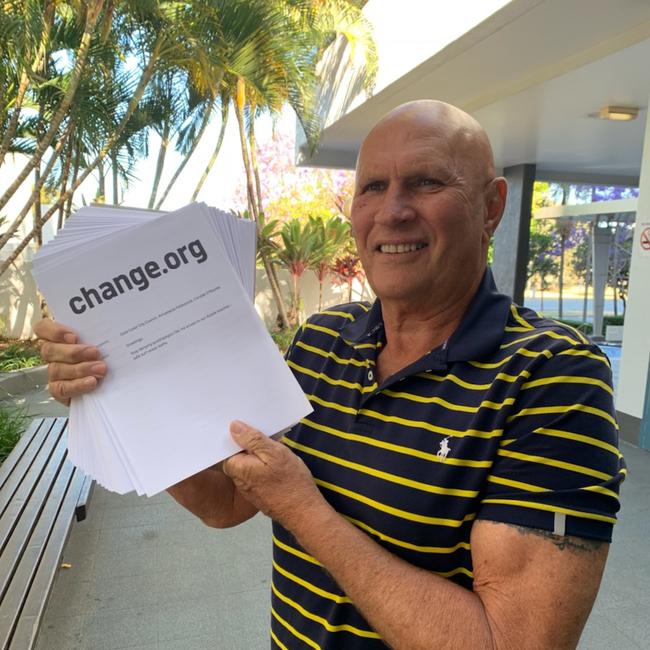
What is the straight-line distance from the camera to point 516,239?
10.5 meters

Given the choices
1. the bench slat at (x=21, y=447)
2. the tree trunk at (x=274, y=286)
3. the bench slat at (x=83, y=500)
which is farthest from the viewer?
the tree trunk at (x=274, y=286)

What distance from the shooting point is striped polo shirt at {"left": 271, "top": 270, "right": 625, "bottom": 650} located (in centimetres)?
84

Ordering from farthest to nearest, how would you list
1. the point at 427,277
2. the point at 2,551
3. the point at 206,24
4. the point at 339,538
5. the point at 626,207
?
the point at 626,207
the point at 206,24
the point at 2,551
the point at 427,277
the point at 339,538

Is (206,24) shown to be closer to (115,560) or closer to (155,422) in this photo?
(115,560)

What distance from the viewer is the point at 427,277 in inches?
43.4

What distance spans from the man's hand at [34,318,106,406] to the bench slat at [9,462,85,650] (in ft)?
4.73

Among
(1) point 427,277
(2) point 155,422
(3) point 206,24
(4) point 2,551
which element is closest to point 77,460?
(2) point 155,422

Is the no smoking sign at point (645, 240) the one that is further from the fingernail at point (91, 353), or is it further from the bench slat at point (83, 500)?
the fingernail at point (91, 353)

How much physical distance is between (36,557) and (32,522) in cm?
36

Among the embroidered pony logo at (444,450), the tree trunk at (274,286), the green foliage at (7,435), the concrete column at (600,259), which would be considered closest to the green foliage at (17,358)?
the green foliage at (7,435)

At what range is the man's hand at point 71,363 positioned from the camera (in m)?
0.95

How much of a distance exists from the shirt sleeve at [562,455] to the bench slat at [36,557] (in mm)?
1888

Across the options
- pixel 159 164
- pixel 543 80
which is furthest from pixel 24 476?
pixel 159 164

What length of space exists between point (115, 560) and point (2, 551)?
2.67 ft
